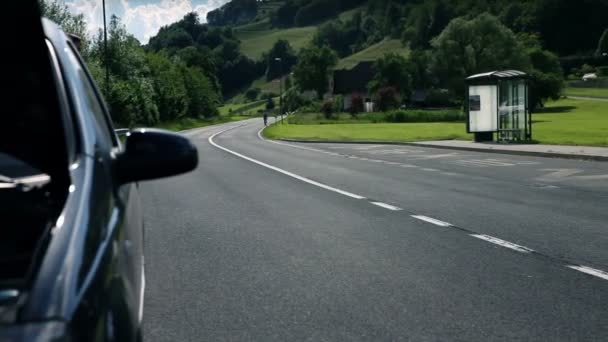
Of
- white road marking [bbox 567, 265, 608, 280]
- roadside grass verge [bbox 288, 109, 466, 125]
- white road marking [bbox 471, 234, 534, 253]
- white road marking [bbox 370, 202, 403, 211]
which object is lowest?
roadside grass verge [bbox 288, 109, 466, 125]

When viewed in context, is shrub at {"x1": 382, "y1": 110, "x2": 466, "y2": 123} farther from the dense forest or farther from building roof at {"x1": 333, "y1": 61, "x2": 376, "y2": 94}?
building roof at {"x1": 333, "y1": 61, "x2": 376, "y2": 94}

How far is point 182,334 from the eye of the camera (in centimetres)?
498

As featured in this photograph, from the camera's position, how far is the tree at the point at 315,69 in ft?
563

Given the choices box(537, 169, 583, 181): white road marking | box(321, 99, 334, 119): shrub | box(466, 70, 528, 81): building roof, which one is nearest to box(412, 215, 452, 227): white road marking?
box(537, 169, 583, 181): white road marking

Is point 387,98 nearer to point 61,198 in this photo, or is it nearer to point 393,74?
point 393,74

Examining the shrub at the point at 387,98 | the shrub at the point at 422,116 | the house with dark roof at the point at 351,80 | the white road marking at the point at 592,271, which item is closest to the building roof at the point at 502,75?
the white road marking at the point at 592,271

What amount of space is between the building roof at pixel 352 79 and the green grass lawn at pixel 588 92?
44.2m

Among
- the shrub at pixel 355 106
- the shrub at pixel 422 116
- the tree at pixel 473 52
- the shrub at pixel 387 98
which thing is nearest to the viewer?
the shrub at pixel 422 116

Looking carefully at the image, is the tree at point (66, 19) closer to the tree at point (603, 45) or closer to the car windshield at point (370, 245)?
the car windshield at point (370, 245)

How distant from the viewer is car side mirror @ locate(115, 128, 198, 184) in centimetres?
277

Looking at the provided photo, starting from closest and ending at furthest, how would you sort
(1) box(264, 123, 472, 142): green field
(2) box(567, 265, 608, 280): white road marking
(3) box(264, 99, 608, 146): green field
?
(2) box(567, 265, 608, 280): white road marking → (3) box(264, 99, 608, 146): green field → (1) box(264, 123, 472, 142): green field

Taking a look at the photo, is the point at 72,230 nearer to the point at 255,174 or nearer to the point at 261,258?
the point at 261,258

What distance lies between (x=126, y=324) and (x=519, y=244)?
21.8 ft

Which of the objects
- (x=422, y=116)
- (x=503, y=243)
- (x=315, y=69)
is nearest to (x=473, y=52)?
(x=422, y=116)
